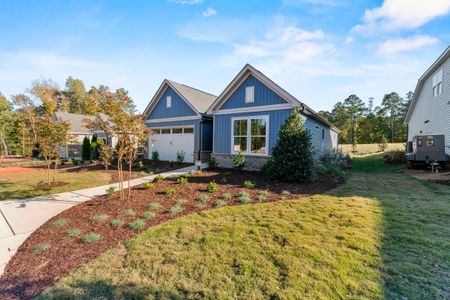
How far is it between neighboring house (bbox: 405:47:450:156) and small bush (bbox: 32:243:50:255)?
16.0 metres

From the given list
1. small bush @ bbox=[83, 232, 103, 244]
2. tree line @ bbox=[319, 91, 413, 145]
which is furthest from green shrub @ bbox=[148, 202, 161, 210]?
tree line @ bbox=[319, 91, 413, 145]

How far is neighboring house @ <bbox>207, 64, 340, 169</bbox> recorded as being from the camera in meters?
10.2

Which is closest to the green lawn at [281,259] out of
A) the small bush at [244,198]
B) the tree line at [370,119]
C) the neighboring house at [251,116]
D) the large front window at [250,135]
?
the small bush at [244,198]

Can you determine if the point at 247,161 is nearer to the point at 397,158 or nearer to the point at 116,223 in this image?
the point at 116,223

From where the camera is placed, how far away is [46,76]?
32.3 meters

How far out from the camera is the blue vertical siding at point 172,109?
46.0 ft

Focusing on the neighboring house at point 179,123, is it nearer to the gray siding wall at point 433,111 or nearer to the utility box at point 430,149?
the utility box at point 430,149

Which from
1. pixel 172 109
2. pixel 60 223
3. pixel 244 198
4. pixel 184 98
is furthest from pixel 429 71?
pixel 60 223

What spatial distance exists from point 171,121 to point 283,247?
42.7 feet

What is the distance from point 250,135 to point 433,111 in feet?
38.3

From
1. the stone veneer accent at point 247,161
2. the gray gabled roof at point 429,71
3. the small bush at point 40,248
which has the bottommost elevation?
the small bush at point 40,248

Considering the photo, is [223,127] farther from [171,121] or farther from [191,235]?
[191,235]

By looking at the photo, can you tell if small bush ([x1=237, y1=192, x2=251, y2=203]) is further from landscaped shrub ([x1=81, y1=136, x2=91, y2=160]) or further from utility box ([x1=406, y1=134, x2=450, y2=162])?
landscaped shrub ([x1=81, y1=136, x2=91, y2=160])

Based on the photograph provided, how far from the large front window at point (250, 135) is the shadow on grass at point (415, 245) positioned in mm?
5366
